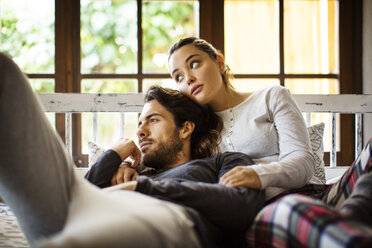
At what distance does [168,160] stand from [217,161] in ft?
0.67

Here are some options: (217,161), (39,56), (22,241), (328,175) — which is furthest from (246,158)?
(39,56)

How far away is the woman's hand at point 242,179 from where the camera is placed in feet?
3.10

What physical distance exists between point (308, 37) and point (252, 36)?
366 mm

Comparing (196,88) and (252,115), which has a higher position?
(196,88)

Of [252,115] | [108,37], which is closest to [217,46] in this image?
[252,115]

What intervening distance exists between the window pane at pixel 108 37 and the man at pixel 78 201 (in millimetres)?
1730

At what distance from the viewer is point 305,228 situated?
25.5 inches

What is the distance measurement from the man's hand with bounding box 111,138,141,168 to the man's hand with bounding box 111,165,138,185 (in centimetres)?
5

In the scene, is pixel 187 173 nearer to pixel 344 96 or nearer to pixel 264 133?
pixel 264 133

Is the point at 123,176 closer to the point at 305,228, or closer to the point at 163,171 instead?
the point at 163,171

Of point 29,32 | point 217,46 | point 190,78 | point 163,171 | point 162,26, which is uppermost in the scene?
point 162,26

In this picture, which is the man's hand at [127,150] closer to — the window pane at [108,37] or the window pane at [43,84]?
the window pane at [43,84]

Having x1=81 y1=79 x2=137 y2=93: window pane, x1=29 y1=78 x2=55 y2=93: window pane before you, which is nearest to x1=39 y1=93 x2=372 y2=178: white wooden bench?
x1=29 y1=78 x2=55 y2=93: window pane

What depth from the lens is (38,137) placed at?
0.74 m
